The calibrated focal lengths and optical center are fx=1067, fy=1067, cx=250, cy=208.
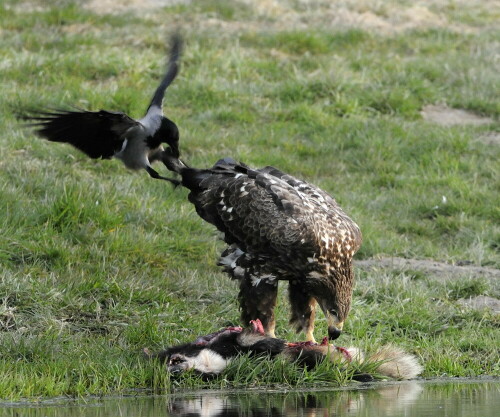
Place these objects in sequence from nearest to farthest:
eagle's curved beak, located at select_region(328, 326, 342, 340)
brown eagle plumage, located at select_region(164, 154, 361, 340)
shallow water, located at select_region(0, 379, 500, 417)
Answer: shallow water, located at select_region(0, 379, 500, 417)
brown eagle plumage, located at select_region(164, 154, 361, 340)
eagle's curved beak, located at select_region(328, 326, 342, 340)

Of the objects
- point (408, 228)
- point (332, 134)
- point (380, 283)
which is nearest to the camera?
point (380, 283)

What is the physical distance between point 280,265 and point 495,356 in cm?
176

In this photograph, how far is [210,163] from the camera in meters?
11.4

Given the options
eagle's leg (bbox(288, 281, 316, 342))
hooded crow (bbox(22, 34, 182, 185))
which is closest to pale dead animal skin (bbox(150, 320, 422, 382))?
eagle's leg (bbox(288, 281, 316, 342))

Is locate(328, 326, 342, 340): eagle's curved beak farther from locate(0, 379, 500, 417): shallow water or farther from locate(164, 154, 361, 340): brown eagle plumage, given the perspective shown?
locate(0, 379, 500, 417): shallow water

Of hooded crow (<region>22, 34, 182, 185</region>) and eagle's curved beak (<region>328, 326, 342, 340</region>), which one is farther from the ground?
hooded crow (<region>22, 34, 182, 185</region>)

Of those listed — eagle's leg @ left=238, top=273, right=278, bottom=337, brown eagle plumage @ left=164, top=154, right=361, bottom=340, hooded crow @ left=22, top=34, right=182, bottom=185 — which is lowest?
eagle's leg @ left=238, top=273, right=278, bottom=337

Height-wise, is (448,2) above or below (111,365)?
above

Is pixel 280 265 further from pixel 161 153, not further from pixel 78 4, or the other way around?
pixel 78 4

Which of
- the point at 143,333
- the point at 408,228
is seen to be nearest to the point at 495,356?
the point at 143,333

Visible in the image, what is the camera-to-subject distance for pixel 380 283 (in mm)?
8875

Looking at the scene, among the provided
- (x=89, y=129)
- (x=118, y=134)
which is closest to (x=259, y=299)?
(x=118, y=134)

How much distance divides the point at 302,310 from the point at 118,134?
5.85ft

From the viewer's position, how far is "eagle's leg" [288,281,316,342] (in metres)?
7.48
